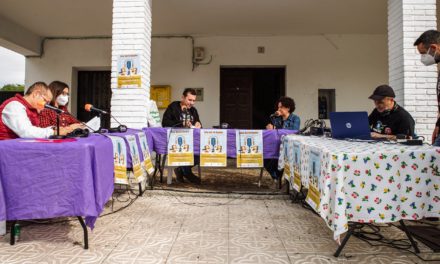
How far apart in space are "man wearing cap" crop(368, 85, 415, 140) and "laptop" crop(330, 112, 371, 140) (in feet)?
1.38

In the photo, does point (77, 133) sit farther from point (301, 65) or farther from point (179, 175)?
point (301, 65)

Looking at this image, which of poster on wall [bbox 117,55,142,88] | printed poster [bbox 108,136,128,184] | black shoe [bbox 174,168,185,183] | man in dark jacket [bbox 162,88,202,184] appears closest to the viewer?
printed poster [bbox 108,136,128,184]

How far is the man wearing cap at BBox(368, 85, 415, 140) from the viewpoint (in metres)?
2.98

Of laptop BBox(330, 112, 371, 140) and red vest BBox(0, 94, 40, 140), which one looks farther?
laptop BBox(330, 112, 371, 140)

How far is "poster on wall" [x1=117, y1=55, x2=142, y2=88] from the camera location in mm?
4164

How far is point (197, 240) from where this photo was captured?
2.28m

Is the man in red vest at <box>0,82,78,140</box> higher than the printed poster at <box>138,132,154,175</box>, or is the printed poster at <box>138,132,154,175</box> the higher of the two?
the man in red vest at <box>0,82,78,140</box>

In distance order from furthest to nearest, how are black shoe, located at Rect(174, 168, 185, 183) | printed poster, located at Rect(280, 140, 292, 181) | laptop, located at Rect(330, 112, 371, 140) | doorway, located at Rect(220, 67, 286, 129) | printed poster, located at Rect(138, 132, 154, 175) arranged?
Answer: doorway, located at Rect(220, 67, 286, 129) < black shoe, located at Rect(174, 168, 185, 183) < printed poster, located at Rect(138, 132, 154, 175) < printed poster, located at Rect(280, 140, 292, 181) < laptop, located at Rect(330, 112, 371, 140)

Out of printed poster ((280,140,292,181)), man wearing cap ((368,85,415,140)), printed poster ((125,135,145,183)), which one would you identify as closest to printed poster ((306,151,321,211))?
printed poster ((280,140,292,181))

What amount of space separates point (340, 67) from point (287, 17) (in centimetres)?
197

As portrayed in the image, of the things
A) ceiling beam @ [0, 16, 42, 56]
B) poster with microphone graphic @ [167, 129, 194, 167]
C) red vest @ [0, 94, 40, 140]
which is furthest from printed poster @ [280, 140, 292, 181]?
ceiling beam @ [0, 16, 42, 56]

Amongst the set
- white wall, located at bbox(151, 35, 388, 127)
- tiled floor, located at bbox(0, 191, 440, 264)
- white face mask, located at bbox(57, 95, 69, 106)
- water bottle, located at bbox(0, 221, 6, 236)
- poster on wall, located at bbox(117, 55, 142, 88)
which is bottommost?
tiled floor, located at bbox(0, 191, 440, 264)

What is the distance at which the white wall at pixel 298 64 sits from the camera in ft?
22.6

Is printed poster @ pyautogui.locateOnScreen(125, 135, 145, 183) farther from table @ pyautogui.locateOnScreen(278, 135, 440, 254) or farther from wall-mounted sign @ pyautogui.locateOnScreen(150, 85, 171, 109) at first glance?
wall-mounted sign @ pyautogui.locateOnScreen(150, 85, 171, 109)
